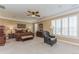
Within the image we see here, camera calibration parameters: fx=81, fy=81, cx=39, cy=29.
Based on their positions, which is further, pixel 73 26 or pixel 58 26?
pixel 58 26

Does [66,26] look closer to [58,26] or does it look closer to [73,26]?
[73,26]

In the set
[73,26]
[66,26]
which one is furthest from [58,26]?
[73,26]

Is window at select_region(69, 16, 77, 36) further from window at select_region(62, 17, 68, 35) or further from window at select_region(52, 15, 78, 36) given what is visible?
window at select_region(62, 17, 68, 35)

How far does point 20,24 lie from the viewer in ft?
38.7

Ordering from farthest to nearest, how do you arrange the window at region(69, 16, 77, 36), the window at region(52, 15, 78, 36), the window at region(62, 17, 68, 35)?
the window at region(62, 17, 68, 35)
the window at region(52, 15, 78, 36)
the window at region(69, 16, 77, 36)

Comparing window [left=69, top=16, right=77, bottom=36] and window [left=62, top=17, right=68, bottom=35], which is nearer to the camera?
window [left=69, top=16, right=77, bottom=36]

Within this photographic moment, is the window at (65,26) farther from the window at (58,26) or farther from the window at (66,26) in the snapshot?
the window at (58,26)

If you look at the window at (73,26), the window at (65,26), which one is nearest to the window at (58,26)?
the window at (65,26)

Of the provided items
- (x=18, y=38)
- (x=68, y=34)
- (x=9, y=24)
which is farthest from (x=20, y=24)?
(x=68, y=34)

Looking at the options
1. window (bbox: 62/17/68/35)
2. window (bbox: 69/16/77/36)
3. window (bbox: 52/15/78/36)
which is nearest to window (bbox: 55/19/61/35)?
window (bbox: 52/15/78/36)

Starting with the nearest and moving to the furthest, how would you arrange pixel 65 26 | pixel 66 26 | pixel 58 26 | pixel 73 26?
pixel 73 26
pixel 66 26
pixel 65 26
pixel 58 26

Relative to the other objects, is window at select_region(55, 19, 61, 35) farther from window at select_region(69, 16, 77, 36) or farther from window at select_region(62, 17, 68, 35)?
window at select_region(69, 16, 77, 36)

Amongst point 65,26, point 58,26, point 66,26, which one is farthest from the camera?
point 58,26

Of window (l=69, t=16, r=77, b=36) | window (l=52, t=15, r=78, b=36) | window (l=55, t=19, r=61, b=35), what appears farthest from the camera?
window (l=55, t=19, r=61, b=35)
